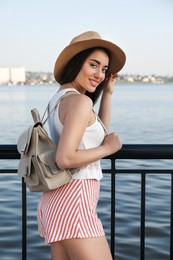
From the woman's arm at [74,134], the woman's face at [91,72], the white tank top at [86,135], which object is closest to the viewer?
the woman's arm at [74,134]

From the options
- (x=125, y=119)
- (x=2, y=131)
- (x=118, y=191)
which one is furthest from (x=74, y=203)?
(x=125, y=119)

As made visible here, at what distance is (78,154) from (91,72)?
41 cm

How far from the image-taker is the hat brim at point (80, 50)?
7.91ft

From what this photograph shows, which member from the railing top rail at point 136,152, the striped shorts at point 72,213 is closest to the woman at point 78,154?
the striped shorts at point 72,213

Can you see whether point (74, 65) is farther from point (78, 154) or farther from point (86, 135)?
point (78, 154)

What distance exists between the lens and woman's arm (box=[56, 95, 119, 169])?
7.22 ft

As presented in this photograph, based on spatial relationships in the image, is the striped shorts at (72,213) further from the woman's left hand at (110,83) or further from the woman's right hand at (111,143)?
the woman's left hand at (110,83)

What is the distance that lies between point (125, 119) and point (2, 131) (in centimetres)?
983

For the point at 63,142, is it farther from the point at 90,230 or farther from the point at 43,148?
the point at 90,230

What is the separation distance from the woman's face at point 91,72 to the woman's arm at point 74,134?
0.20 meters

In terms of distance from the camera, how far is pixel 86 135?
232 cm

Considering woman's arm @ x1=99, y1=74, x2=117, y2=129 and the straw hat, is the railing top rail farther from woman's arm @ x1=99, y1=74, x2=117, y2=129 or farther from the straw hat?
the straw hat

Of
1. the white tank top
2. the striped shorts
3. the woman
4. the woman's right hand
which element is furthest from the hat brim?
the striped shorts

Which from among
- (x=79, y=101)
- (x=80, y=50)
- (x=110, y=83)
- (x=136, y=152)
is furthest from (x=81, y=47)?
(x=136, y=152)
